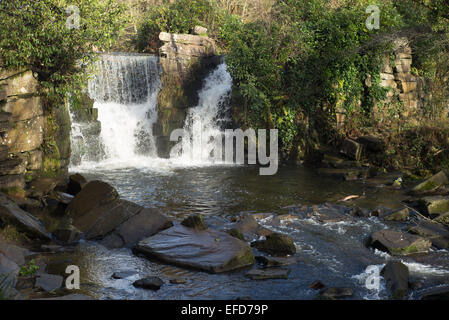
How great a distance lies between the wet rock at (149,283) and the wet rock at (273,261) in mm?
1803

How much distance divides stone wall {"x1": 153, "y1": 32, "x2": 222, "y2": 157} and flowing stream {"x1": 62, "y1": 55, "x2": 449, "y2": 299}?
359mm

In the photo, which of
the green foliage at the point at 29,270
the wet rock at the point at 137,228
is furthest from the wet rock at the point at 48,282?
the wet rock at the point at 137,228

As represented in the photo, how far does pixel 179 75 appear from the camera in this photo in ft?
63.7

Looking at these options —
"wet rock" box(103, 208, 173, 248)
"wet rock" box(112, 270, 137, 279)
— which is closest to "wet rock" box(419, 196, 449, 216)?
"wet rock" box(103, 208, 173, 248)

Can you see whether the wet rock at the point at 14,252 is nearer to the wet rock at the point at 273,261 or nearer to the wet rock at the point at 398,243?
the wet rock at the point at 273,261

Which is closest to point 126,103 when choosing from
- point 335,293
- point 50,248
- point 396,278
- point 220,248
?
point 50,248

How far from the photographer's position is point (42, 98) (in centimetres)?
1179

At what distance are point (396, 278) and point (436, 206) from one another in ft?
14.1

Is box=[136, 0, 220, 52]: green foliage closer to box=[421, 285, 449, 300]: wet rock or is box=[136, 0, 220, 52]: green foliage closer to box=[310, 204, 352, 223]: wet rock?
box=[310, 204, 352, 223]: wet rock

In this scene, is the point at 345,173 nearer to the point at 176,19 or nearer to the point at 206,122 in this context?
the point at 206,122

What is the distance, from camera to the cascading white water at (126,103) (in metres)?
17.4
